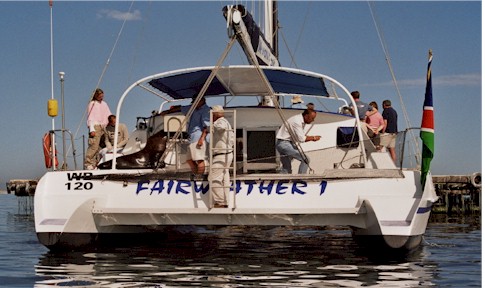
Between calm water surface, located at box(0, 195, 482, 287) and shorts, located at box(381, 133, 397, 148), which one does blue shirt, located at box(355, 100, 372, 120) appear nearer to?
calm water surface, located at box(0, 195, 482, 287)

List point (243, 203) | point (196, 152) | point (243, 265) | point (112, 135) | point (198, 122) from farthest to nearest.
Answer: point (112, 135), point (198, 122), point (196, 152), point (243, 203), point (243, 265)

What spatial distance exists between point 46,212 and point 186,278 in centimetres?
280

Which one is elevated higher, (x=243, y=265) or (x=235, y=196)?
(x=235, y=196)

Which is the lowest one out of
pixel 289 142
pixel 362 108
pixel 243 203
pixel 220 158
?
pixel 243 203

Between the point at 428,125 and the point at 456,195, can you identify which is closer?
the point at 428,125

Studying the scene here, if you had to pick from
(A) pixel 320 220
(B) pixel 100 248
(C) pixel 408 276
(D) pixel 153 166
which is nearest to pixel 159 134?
(D) pixel 153 166

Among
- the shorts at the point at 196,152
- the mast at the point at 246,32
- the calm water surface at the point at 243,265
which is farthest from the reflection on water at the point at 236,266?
the mast at the point at 246,32

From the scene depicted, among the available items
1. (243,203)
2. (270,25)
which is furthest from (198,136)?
(270,25)

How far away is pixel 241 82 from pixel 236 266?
4.00 meters

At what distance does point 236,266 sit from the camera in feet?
33.0

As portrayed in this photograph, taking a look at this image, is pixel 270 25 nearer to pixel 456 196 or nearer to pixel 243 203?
pixel 243 203

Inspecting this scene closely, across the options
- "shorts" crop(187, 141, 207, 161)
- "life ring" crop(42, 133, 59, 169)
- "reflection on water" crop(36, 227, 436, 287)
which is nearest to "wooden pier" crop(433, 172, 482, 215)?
"reflection on water" crop(36, 227, 436, 287)

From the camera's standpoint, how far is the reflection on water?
349 inches

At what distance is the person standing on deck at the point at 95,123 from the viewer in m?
13.5
